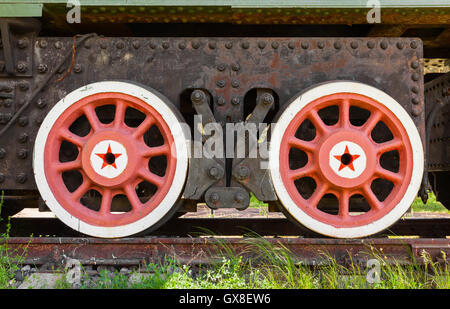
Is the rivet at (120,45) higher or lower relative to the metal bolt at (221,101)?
higher

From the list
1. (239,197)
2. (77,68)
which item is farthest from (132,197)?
(77,68)

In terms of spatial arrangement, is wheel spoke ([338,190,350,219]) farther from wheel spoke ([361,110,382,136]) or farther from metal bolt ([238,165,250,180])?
metal bolt ([238,165,250,180])

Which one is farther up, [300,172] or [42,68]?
[42,68]

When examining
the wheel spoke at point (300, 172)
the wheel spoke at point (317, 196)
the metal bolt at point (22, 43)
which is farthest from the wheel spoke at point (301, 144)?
the metal bolt at point (22, 43)

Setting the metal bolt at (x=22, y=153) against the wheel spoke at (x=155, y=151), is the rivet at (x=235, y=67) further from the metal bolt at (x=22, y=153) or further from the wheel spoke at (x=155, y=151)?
the metal bolt at (x=22, y=153)

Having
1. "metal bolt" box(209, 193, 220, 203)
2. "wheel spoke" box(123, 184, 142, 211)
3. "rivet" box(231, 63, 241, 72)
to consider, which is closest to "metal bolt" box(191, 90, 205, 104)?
"rivet" box(231, 63, 241, 72)

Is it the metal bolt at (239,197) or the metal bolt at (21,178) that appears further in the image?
the metal bolt at (21,178)

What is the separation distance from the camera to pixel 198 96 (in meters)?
2.44

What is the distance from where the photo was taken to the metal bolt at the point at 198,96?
8.02ft

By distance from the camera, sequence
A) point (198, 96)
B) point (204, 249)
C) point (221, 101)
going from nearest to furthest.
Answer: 1. point (204, 249)
2. point (198, 96)
3. point (221, 101)

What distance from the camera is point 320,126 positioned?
2500 millimetres

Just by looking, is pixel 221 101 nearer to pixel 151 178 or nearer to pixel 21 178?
pixel 151 178

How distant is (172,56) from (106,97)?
0.51 m
